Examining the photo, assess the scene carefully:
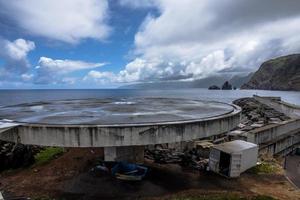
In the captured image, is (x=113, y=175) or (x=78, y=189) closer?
(x=78, y=189)

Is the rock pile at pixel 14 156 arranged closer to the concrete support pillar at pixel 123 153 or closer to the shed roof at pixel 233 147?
the concrete support pillar at pixel 123 153

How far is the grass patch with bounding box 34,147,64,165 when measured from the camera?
21216 millimetres

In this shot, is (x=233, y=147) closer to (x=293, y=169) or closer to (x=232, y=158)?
(x=232, y=158)

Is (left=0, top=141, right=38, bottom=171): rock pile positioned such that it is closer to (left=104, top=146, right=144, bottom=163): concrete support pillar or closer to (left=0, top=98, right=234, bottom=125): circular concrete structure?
(left=0, top=98, right=234, bottom=125): circular concrete structure

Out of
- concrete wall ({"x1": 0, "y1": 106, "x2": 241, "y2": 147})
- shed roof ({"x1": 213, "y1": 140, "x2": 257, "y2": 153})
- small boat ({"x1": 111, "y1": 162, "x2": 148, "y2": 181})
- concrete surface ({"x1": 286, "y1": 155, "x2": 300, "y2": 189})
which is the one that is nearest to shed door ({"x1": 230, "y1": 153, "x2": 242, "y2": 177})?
shed roof ({"x1": 213, "y1": 140, "x2": 257, "y2": 153})

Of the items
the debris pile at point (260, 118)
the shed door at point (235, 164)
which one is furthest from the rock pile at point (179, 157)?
the debris pile at point (260, 118)

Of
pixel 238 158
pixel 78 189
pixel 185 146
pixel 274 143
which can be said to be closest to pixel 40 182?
pixel 78 189

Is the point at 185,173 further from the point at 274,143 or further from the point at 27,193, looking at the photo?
the point at 274,143

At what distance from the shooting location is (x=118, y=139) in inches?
509

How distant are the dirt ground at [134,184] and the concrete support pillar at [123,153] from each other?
Result: 59.3 inches

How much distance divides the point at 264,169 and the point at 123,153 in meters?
10.6

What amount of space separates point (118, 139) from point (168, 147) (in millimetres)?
10614

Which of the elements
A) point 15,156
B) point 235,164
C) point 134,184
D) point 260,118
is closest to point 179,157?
point 235,164

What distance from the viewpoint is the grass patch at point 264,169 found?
722 inches
